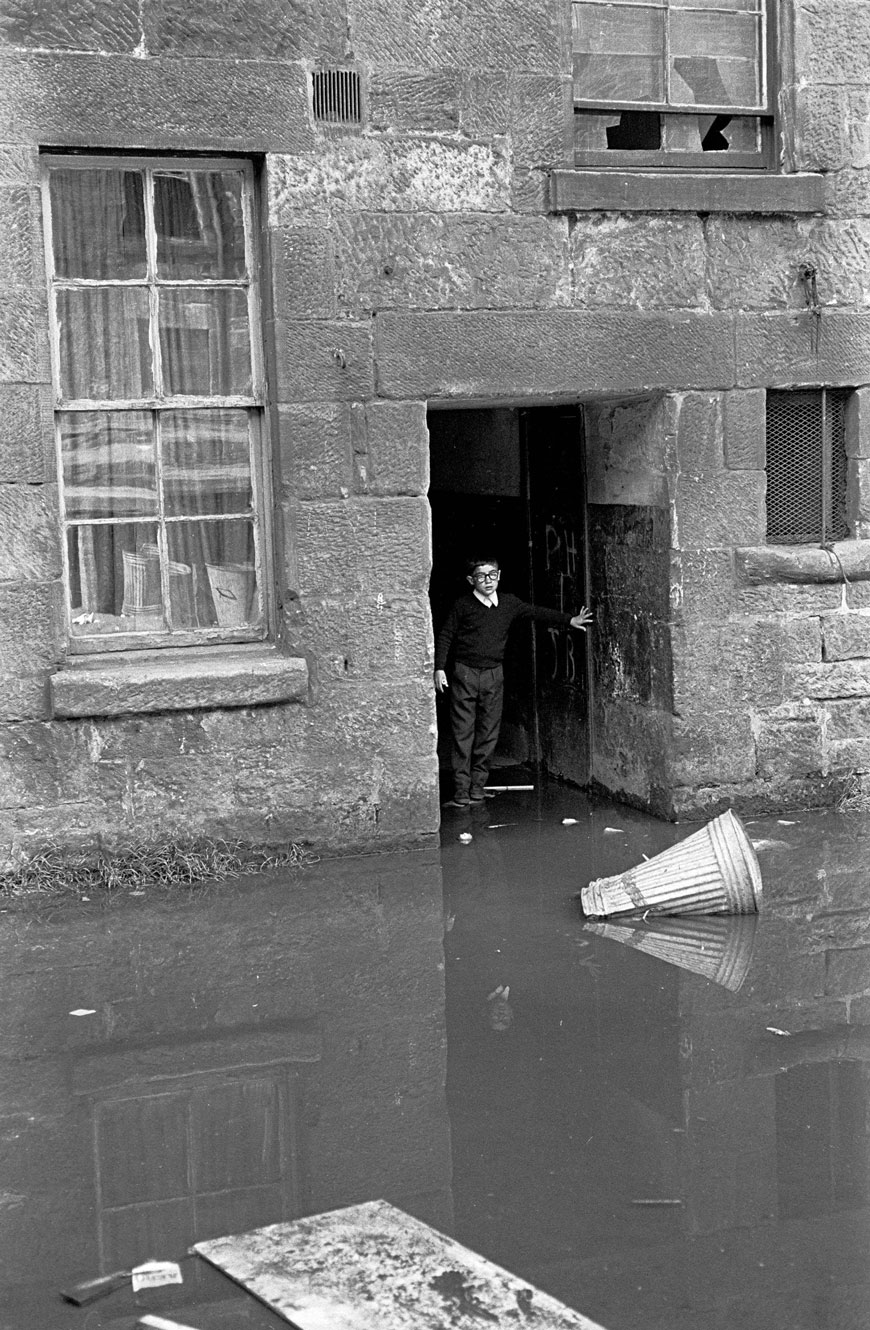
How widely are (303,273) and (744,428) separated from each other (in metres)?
2.60

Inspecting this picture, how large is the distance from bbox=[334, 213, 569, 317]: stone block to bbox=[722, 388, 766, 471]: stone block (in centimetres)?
117

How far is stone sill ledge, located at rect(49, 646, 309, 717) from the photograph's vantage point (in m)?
7.84

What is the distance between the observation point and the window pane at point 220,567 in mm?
8336

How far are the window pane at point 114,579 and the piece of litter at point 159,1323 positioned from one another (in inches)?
188

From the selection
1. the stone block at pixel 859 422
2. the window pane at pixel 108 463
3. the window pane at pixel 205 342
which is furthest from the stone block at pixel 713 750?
the window pane at pixel 108 463

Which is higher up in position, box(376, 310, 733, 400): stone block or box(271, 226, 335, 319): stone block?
box(271, 226, 335, 319): stone block

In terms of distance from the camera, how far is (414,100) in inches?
323

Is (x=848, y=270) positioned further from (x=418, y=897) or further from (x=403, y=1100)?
(x=403, y=1100)

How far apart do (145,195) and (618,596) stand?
141 inches

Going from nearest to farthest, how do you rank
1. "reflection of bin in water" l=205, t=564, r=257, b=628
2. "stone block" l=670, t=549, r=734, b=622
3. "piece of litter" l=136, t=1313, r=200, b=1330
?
1. "piece of litter" l=136, t=1313, r=200, b=1330
2. "reflection of bin in water" l=205, t=564, r=257, b=628
3. "stone block" l=670, t=549, r=734, b=622

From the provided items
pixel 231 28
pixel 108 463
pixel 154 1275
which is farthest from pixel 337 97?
pixel 154 1275

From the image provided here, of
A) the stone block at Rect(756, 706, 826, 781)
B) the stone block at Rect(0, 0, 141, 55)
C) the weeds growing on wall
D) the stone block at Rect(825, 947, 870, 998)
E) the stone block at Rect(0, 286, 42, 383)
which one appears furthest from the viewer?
the stone block at Rect(756, 706, 826, 781)

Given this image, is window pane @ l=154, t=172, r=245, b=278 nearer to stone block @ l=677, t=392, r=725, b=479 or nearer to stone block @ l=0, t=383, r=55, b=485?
stone block @ l=0, t=383, r=55, b=485

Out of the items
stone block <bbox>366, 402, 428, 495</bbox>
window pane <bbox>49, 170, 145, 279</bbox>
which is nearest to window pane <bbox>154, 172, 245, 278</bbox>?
window pane <bbox>49, 170, 145, 279</bbox>
